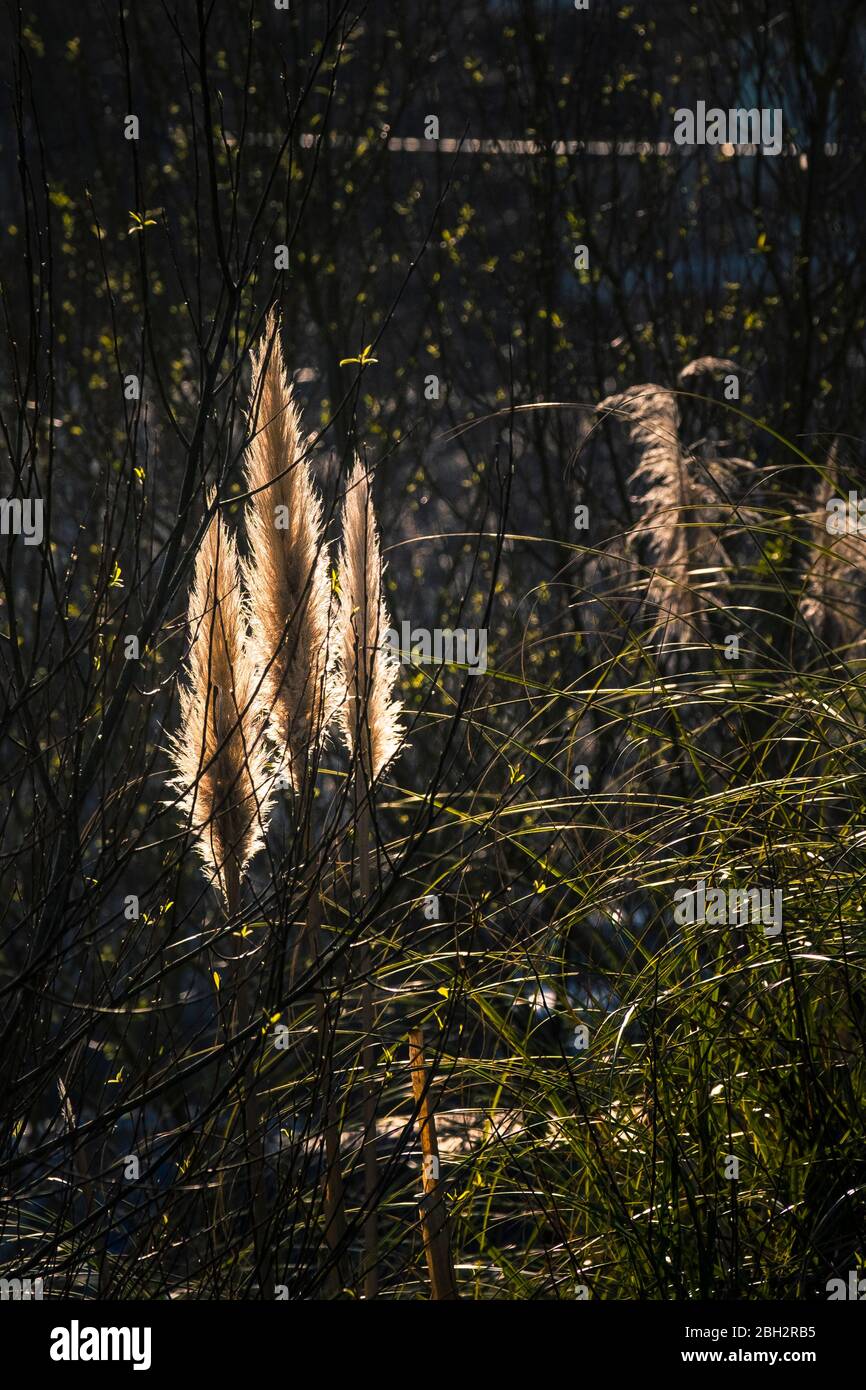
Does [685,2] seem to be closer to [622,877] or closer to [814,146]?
[814,146]

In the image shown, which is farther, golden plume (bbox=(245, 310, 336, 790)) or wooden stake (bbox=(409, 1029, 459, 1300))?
golden plume (bbox=(245, 310, 336, 790))

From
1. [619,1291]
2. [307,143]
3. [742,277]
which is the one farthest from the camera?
[742,277]

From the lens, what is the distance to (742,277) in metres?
6.53

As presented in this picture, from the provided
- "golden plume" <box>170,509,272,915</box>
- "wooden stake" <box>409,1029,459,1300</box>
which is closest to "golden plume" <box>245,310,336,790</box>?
"golden plume" <box>170,509,272,915</box>

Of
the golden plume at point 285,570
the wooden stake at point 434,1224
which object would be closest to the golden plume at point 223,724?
the golden plume at point 285,570

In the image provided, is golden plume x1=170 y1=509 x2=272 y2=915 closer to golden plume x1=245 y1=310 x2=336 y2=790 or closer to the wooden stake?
golden plume x1=245 y1=310 x2=336 y2=790

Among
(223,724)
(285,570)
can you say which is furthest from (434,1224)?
(285,570)

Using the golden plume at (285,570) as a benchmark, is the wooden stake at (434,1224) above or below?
below

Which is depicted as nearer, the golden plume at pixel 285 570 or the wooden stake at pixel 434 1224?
the wooden stake at pixel 434 1224

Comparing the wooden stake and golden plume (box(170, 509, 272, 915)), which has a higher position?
golden plume (box(170, 509, 272, 915))

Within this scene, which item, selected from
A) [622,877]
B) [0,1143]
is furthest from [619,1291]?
[0,1143]

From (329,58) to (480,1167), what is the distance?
194 inches

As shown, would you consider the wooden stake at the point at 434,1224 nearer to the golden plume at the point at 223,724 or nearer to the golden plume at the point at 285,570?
the golden plume at the point at 223,724
